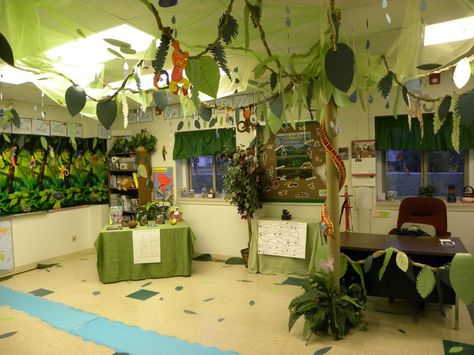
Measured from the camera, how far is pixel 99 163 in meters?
6.54

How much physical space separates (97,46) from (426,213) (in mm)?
4014

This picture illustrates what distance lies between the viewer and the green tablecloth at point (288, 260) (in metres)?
4.65

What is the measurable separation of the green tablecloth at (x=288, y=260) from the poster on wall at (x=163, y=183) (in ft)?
6.54

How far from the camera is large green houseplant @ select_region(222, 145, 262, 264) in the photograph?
4.98 metres

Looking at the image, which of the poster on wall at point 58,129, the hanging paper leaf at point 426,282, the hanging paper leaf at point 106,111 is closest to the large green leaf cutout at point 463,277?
the hanging paper leaf at point 426,282

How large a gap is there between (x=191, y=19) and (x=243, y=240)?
4156 millimetres

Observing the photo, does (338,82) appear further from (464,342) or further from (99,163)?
(99,163)

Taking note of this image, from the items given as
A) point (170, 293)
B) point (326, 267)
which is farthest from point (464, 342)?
point (170, 293)

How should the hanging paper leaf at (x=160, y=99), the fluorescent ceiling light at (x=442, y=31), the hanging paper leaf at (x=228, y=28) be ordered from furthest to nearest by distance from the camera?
the fluorescent ceiling light at (x=442, y=31)
the hanging paper leaf at (x=160, y=99)
the hanging paper leaf at (x=228, y=28)

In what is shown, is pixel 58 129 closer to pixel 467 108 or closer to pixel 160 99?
pixel 160 99

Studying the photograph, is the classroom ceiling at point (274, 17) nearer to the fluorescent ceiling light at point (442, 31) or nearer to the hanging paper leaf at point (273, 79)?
the fluorescent ceiling light at point (442, 31)

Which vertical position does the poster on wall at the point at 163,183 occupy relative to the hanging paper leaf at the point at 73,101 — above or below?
below

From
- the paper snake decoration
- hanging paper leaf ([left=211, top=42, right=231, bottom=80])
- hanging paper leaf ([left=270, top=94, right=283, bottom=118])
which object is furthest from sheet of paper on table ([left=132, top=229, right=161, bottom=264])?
hanging paper leaf ([left=211, top=42, right=231, bottom=80])

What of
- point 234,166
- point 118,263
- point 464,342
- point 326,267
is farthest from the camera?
point 234,166
